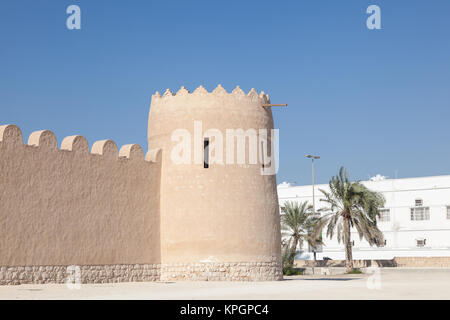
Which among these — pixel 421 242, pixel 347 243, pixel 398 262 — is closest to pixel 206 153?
pixel 347 243

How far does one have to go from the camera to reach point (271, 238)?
904 inches

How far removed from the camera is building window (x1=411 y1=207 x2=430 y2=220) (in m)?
52.9

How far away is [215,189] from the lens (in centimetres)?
2220

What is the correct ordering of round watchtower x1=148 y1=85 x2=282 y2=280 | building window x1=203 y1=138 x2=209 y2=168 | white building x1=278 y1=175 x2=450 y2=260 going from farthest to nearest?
white building x1=278 y1=175 x2=450 y2=260 → building window x1=203 y1=138 x2=209 y2=168 → round watchtower x1=148 y1=85 x2=282 y2=280

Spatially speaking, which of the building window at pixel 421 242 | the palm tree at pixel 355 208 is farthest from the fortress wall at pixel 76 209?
the building window at pixel 421 242

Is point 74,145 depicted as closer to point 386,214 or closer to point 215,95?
point 215,95

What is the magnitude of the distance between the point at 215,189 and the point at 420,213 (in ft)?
115

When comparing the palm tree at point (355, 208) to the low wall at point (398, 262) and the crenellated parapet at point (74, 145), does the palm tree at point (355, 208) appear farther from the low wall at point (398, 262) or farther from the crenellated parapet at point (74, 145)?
the crenellated parapet at point (74, 145)

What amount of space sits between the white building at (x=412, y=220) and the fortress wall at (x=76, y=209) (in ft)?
116

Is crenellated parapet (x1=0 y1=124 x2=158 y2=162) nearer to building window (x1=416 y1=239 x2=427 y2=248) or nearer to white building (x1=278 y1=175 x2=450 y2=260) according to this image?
white building (x1=278 y1=175 x2=450 y2=260)

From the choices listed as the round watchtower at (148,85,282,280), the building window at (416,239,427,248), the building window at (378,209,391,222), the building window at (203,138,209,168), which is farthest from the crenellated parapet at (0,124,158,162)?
the building window at (416,239,427,248)

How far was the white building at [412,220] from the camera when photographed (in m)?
52.1

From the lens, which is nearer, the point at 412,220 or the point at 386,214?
the point at 412,220

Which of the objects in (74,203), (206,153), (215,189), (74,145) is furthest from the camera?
A: (206,153)
